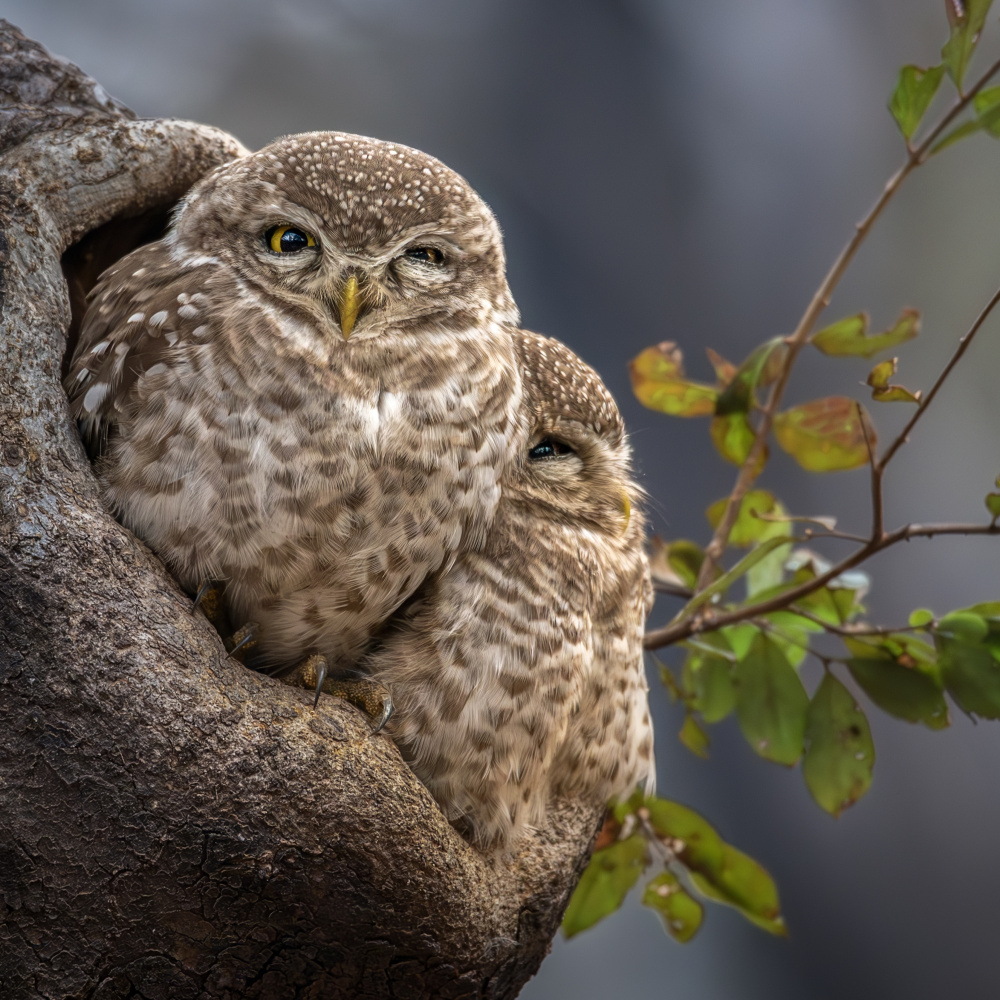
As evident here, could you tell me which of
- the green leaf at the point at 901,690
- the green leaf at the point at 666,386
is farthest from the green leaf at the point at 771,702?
the green leaf at the point at 666,386

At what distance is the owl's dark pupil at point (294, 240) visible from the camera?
1156 mm

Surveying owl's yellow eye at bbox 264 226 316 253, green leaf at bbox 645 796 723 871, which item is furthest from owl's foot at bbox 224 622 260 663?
green leaf at bbox 645 796 723 871

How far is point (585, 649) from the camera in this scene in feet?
4.28

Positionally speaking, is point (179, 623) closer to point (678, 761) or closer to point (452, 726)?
point (452, 726)

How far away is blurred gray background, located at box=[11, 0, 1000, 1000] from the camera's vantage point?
317 cm

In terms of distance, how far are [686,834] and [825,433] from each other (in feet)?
2.42

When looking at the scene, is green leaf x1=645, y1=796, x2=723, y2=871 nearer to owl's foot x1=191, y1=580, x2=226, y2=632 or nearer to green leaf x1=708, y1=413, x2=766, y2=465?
green leaf x1=708, y1=413, x2=766, y2=465

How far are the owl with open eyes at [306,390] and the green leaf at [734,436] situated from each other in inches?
24.1

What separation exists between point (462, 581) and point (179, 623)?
365mm

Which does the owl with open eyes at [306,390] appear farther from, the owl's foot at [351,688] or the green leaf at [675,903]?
the green leaf at [675,903]

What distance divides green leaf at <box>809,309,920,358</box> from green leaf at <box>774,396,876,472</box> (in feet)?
0.28

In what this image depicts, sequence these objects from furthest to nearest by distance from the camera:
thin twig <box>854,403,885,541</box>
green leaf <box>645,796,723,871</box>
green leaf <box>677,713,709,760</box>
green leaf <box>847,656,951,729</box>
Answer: green leaf <box>677,713,709,760</box>, green leaf <box>645,796,723,871</box>, green leaf <box>847,656,951,729</box>, thin twig <box>854,403,885,541</box>

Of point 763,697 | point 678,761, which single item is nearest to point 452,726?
point 763,697

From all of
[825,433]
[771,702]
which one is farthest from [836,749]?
[825,433]
